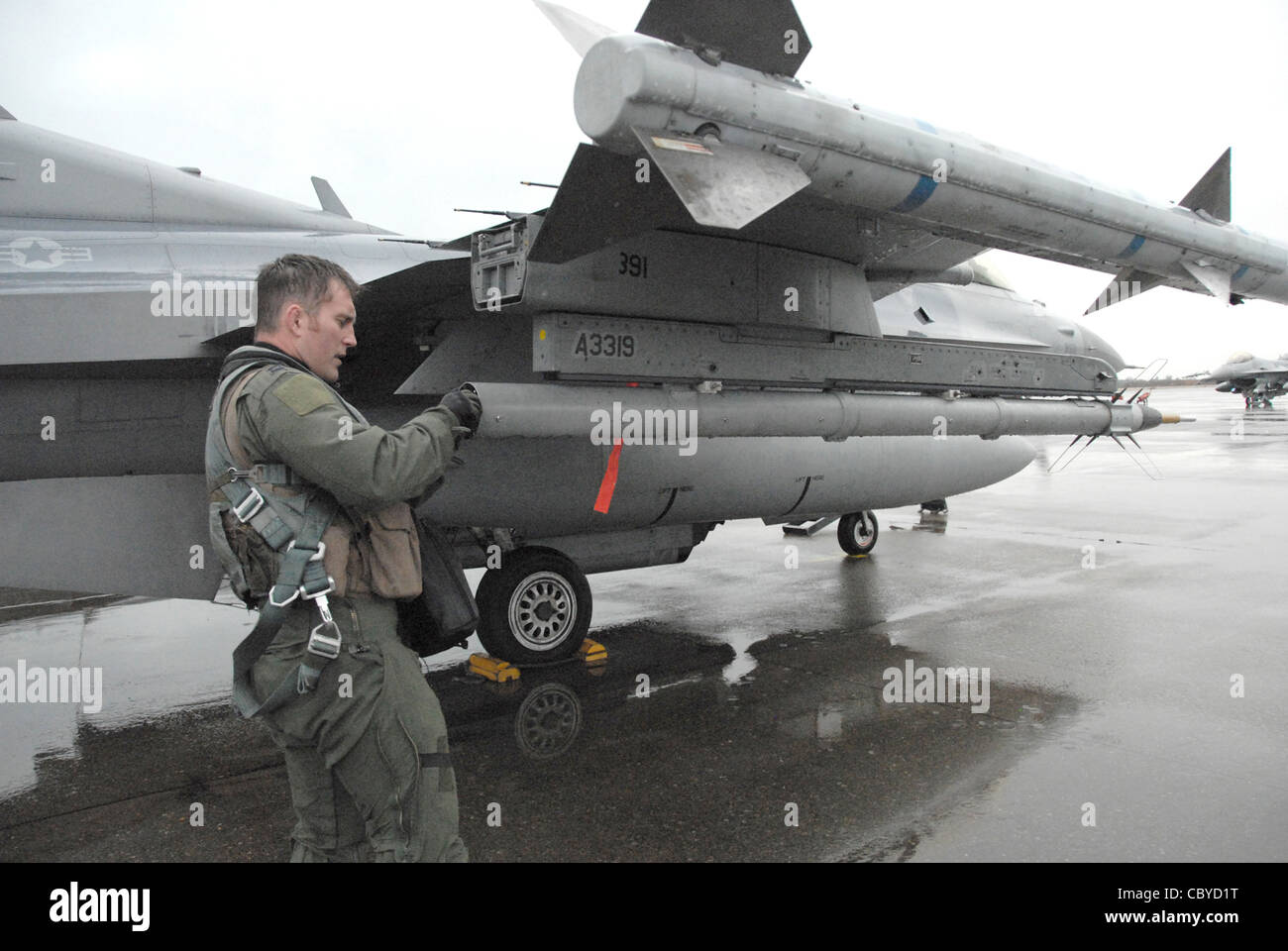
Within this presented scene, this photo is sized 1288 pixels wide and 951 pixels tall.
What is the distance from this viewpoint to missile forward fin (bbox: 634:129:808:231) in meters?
3.62

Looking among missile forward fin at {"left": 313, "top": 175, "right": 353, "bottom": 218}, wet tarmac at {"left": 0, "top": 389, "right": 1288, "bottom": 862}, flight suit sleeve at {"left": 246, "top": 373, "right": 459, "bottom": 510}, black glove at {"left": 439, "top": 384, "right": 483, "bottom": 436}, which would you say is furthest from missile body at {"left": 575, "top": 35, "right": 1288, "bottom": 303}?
missile forward fin at {"left": 313, "top": 175, "right": 353, "bottom": 218}

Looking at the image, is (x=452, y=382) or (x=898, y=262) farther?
(x=898, y=262)

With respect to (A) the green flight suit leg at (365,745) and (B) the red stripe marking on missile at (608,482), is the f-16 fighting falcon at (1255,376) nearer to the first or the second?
(B) the red stripe marking on missile at (608,482)

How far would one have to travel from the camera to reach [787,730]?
4984mm

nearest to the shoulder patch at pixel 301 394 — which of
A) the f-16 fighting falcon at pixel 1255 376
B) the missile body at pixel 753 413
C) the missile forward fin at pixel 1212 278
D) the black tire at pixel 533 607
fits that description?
the missile body at pixel 753 413

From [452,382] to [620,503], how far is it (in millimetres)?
1610

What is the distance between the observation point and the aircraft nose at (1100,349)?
9211 millimetres

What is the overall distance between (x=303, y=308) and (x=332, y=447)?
508 millimetres

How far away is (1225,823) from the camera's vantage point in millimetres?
3775

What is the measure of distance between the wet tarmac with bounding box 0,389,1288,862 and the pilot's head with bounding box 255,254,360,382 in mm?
2278

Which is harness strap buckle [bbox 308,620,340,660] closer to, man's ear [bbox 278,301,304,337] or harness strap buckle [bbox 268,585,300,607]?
harness strap buckle [bbox 268,585,300,607]
